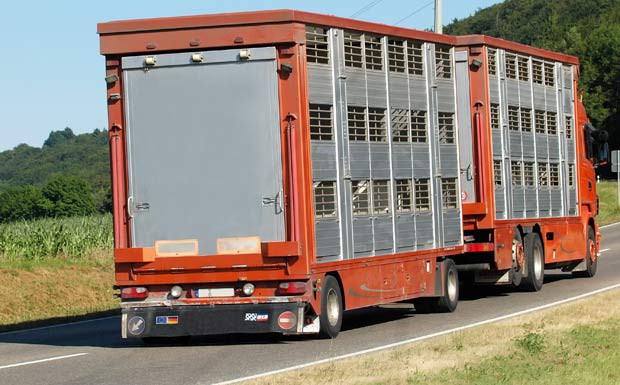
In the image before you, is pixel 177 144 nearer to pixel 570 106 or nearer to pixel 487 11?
pixel 570 106

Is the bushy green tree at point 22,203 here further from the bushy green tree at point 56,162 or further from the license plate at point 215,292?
the license plate at point 215,292

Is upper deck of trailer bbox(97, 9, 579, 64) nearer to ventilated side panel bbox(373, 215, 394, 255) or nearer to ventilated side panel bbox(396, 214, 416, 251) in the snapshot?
ventilated side panel bbox(373, 215, 394, 255)

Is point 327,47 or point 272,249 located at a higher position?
point 327,47

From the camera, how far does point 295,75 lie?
53.6ft

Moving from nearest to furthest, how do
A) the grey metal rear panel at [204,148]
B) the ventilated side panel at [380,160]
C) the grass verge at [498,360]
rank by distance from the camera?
the grass verge at [498,360]
the grey metal rear panel at [204,148]
the ventilated side panel at [380,160]

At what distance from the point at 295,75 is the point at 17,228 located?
2359cm

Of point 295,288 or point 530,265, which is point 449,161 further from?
point 295,288

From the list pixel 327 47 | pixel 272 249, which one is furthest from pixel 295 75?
pixel 272 249

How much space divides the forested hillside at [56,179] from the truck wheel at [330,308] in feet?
126

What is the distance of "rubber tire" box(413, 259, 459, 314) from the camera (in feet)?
67.6

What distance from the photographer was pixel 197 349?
648 inches

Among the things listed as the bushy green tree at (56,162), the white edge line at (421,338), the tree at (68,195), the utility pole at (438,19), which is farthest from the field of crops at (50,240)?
the bushy green tree at (56,162)

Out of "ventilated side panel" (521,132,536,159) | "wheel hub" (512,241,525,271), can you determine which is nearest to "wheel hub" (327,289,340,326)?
"wheel hub" (512,241,525,271)

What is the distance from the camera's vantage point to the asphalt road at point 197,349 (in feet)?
45.3
